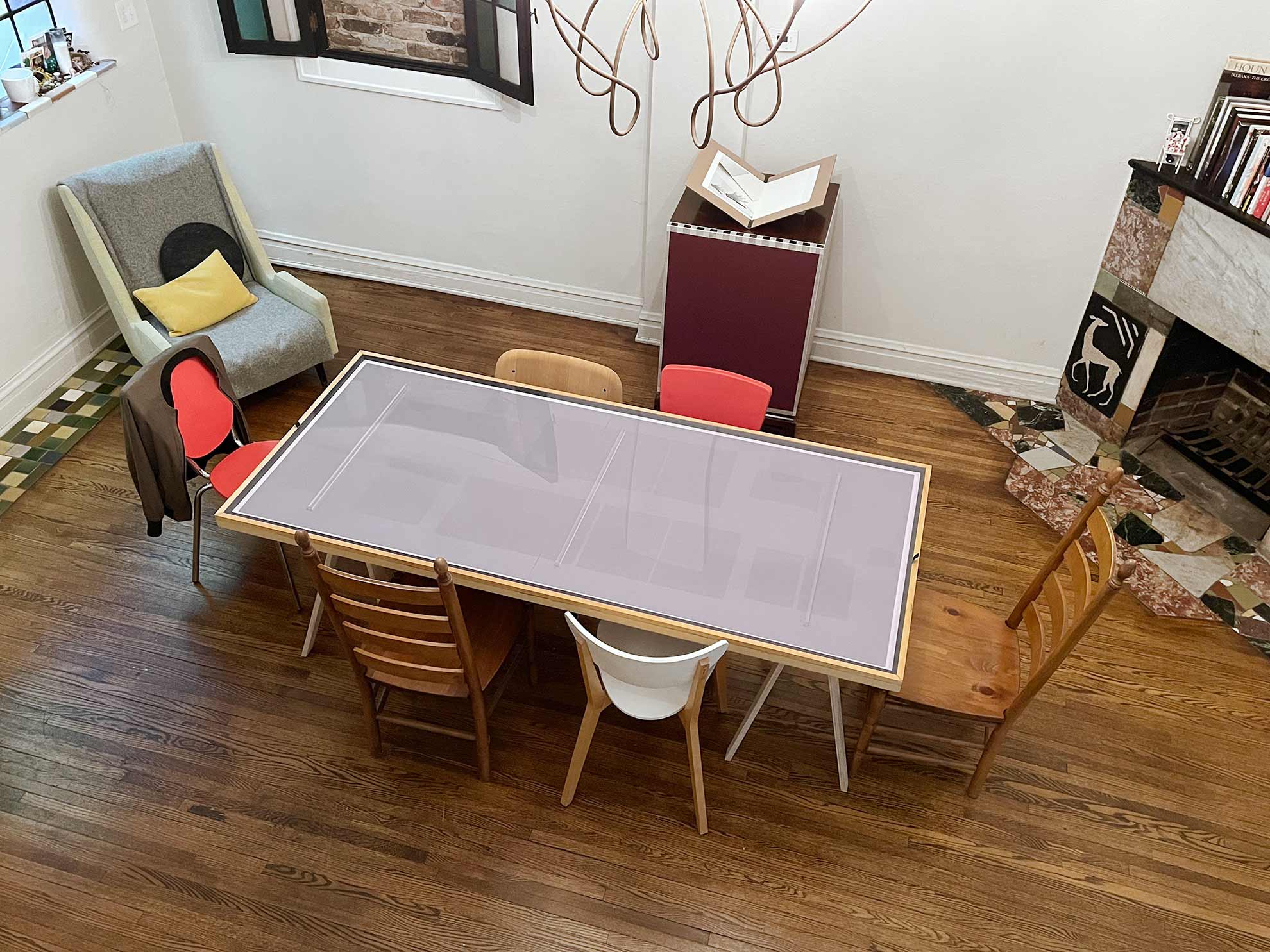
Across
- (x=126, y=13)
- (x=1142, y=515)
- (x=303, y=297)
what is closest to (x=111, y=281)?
(x=303, y=297)

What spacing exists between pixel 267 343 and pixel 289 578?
1.18 m

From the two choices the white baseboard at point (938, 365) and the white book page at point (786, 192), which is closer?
the white book page at point (786, 192)

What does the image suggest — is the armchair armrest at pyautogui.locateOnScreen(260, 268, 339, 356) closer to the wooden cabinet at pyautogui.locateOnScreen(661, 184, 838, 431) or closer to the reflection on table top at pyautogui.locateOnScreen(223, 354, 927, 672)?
the reflection on table top at pyautogui.locateOnScreen(223, 354, 927, 672)

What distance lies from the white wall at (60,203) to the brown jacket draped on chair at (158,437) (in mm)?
1256

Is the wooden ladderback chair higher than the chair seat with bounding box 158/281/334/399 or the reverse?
higher

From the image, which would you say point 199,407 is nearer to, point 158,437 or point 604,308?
point 158,437

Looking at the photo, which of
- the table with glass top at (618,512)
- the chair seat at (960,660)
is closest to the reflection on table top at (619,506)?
the table with glass top at (618,512)

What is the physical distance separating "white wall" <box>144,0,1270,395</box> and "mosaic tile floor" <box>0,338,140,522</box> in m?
1.14

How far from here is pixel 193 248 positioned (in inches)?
170

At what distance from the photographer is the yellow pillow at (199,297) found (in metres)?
4.14

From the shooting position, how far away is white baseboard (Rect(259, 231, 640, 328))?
493 centimetres

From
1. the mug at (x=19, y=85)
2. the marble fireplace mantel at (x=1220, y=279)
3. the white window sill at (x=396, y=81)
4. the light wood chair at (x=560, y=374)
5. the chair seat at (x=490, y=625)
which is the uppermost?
the mug at (x=19, y=85)

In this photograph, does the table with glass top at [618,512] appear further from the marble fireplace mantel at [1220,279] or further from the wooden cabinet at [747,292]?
the marble fireplace mantel at [1220,279]

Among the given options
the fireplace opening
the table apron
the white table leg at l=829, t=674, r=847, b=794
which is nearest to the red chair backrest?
the table apron
